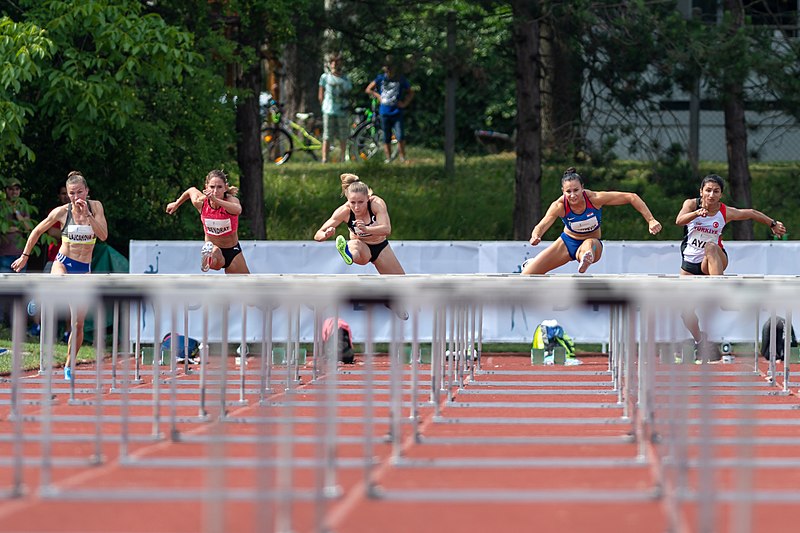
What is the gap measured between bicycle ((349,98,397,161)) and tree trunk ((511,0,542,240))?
255 inches

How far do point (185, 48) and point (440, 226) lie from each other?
703 centimetres

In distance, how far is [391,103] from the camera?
A: 27266 mm

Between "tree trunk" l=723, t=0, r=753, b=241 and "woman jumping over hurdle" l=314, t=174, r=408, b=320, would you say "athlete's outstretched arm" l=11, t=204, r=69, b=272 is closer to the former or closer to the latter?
"woman jumping over hurdle" l=314, t=174, r=408, b=320

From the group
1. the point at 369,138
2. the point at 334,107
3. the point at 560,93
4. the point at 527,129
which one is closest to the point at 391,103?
the point at 334,107

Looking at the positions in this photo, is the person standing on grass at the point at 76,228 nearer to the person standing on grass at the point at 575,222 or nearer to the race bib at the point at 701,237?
the person standing on grass at the point at 575,222

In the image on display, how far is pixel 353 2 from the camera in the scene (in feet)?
74.3

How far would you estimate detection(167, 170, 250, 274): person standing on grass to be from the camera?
14.1m

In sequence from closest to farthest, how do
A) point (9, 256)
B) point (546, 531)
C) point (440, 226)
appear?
point (546, 531), point (9, 256), point (440, 226)

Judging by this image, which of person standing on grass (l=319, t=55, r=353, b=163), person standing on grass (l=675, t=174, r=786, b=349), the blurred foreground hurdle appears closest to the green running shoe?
the blurred foreground hurdle

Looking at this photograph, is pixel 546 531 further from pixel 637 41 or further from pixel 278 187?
pixel 278 187

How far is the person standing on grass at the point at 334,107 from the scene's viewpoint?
26.2 metres

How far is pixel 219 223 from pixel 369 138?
15460 mm

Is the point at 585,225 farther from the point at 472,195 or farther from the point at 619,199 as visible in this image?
the point at 472,195

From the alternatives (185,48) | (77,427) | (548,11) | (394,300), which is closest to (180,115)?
(185,48)
